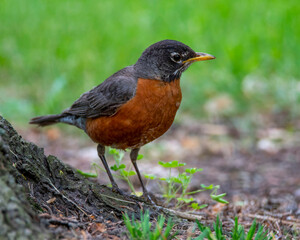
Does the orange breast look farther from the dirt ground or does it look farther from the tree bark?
the dirt ground

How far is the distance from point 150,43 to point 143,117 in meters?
5.76

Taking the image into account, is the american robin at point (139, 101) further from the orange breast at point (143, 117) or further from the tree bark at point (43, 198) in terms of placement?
the tree bark at point (43, 198)

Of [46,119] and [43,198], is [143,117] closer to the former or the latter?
[43,198]

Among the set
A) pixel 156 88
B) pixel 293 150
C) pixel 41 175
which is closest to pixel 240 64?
pixel 293 150

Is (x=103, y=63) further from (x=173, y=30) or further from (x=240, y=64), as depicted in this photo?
(x=240, y=64)

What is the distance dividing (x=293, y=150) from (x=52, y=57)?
4.80m

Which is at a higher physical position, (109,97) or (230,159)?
(230,159)

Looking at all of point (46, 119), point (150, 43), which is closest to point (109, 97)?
point (46, 119)

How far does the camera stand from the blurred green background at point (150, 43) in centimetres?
819

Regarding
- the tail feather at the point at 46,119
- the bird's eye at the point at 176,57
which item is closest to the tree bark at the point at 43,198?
the bird's eye at the point at 176,57

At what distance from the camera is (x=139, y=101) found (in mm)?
4320

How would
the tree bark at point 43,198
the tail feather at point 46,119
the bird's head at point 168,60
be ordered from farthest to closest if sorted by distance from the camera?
the tail feather at point 46,119 < the bird's head at point 168,60 < the tree bark at point 43,198

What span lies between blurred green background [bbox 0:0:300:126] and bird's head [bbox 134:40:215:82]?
3.09 metres

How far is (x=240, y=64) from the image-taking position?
8.32 meters
